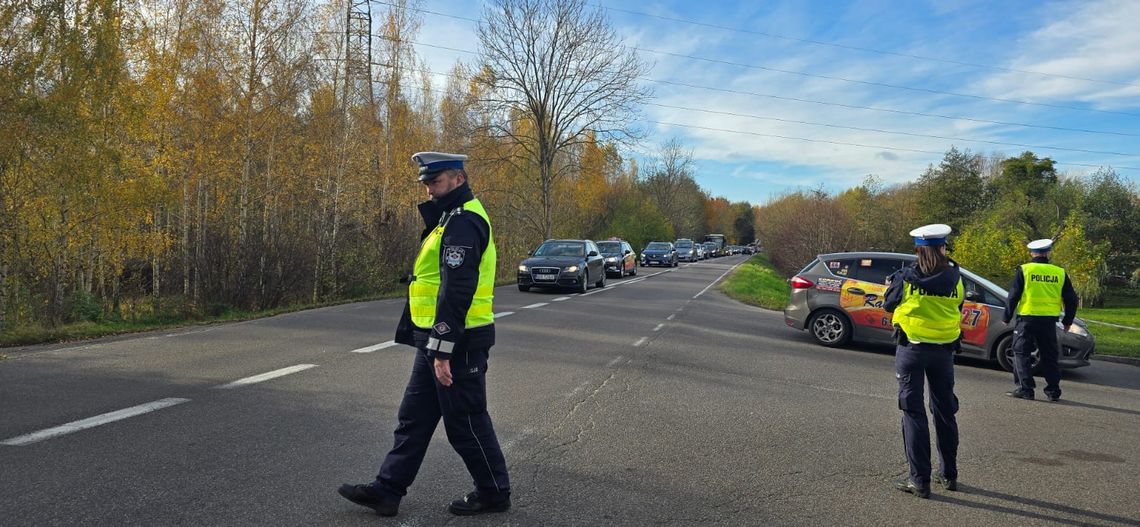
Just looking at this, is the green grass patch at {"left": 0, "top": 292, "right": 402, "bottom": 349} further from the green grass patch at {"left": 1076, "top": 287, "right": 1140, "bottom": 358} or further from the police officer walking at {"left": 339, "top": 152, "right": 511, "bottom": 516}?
the green grass patch at {"left": 1076, "top": 287, "right": 1140, "bottom": 358}

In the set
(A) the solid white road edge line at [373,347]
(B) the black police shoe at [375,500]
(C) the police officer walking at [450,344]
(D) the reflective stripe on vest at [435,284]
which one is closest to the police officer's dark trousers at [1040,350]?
(C) the police officer walking at [450,344]

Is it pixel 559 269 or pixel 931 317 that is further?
pixel 559 269

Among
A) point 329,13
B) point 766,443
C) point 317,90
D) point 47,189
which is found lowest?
point 766,443

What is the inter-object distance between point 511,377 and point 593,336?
3722 mm

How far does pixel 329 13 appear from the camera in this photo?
22000mm

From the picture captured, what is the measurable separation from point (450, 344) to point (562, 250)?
1825cm

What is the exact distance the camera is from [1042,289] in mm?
7672

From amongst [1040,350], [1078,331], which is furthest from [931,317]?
[1078,331]

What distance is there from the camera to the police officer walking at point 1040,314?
25.0 ft

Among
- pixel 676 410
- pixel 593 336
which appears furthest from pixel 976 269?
pixel 676 410

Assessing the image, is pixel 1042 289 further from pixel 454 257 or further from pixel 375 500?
pixel 375 500

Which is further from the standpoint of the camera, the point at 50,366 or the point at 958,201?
the point at 958,201

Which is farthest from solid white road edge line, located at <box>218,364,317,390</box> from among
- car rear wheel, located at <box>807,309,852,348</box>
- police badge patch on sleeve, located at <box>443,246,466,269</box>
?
car rear wheel, located at <box>807,309,852,348</box>

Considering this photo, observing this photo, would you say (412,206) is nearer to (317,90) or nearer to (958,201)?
(317,90)
